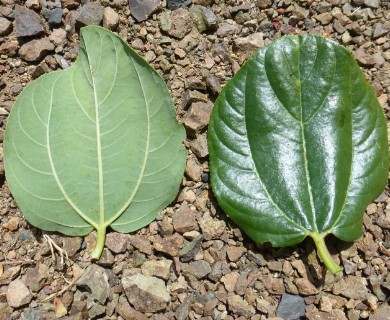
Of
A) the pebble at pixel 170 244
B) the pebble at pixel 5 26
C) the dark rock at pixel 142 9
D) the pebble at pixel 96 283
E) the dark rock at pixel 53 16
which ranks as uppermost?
the dark rock at pixel 142 9

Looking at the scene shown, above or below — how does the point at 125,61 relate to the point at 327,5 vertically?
below

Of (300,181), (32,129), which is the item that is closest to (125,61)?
(32,129)

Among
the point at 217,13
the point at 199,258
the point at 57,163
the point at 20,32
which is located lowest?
the point at 199,258

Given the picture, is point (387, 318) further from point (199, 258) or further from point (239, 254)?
point (199, 258)

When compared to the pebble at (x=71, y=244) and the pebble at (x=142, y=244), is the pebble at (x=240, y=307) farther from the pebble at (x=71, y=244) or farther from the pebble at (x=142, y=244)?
the pebble at (x=71, y=244)

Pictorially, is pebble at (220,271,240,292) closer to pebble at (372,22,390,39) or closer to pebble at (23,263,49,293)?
pebble at (23,263,49,293)

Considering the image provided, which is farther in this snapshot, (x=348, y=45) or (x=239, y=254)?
(x=348, y=45)

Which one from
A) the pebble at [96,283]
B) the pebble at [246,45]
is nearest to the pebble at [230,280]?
the pebble at [96,283]
